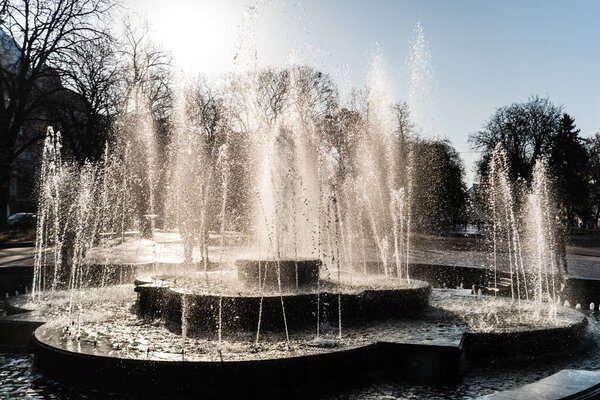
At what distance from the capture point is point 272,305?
281 inches

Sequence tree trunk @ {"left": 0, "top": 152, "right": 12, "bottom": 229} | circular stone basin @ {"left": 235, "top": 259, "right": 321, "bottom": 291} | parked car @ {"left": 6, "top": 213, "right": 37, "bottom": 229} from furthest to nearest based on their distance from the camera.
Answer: parked car @ {"left": 6, "top": 213, "right": 37, "bottom": 229}, tree trunk @ {"left": 0, "top": 152, "right": 12, "bottom": 229}, circular stone basin @ {"left": 235, "top": 259, "right": 321, "bottom": 291}

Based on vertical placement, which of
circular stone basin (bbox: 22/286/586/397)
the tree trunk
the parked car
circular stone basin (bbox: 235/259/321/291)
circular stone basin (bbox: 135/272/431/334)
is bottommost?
circular stone basin (bbox: 22/286/586/397)

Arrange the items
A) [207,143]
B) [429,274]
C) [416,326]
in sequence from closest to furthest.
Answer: [416,326]
[429,274]
[207,143]

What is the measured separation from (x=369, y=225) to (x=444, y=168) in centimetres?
1989

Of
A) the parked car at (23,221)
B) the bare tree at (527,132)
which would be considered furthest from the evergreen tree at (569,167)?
the parked car at (23,221)

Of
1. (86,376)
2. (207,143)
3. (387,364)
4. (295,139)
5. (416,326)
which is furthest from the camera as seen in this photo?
(207,143)

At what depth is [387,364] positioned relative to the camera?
5.84 metres

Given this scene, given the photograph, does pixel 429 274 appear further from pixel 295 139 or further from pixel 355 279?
pixel 295 139

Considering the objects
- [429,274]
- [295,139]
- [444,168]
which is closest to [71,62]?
[295,139]

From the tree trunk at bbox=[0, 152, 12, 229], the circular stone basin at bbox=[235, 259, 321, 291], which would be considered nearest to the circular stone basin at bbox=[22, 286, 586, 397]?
the circular stone basin at bbox=[235, 259, 321, 291]

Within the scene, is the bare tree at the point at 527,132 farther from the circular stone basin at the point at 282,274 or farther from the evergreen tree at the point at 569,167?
the circular stone basin at the point at 282,274

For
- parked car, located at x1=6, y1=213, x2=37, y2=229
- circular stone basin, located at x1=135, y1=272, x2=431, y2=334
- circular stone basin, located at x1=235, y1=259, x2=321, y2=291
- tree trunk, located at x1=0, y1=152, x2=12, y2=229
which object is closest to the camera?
circular stone basin, located at x1=135, y1=272, x2=431, y2=334

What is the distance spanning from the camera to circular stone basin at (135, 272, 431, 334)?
7.14 meters

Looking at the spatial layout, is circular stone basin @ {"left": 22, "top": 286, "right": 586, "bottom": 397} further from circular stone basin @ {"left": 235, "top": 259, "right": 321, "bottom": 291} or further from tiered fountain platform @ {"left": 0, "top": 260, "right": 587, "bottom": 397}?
circular stone basin @ {"left": 235, "top": 259, "right": 321, "bottom": 291}
